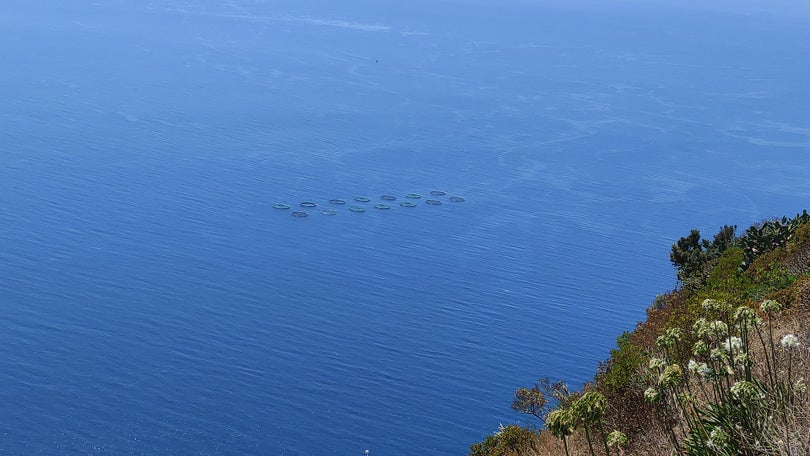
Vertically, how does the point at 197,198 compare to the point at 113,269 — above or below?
above

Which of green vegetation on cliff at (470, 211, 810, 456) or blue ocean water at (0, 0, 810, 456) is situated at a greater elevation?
blue ocean water at (0, 0, 810, 456)

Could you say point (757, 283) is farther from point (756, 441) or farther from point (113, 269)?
point (113, 269)

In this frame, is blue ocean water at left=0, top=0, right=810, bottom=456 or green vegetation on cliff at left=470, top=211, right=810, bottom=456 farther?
blue ocean water at left=0, top=0, right=810, bottom=456

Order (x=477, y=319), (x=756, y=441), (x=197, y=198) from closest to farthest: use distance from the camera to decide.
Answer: (x=756, y=441)
(x=477, y=319)
(x=197, y=198)

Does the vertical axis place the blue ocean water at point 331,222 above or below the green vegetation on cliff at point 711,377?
above

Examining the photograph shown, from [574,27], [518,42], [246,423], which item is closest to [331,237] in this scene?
[246,423]
